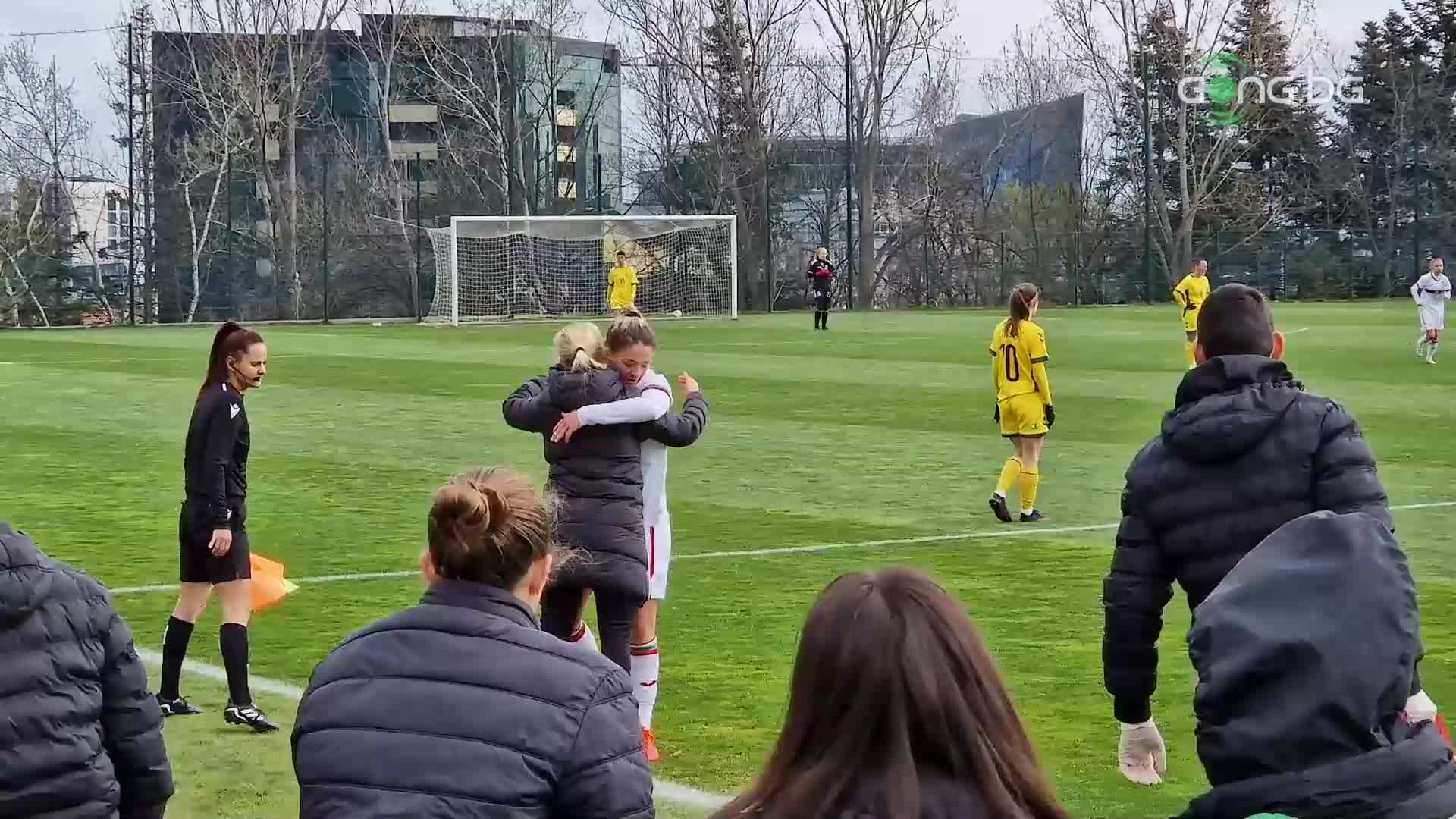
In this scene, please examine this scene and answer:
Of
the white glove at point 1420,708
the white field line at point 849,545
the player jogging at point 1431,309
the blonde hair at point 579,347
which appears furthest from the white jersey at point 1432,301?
the white glove at point 1420,708

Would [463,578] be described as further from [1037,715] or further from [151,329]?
[151,329]

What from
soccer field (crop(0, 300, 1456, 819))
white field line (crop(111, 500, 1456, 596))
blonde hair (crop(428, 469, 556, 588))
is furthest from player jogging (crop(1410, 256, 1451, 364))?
blonde hair (crop(428, 469, 556, 588))

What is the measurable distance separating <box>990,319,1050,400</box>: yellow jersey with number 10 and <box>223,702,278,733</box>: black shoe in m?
6.63

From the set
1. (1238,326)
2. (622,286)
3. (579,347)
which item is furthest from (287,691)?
(622,286)

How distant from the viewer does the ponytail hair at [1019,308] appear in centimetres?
1230

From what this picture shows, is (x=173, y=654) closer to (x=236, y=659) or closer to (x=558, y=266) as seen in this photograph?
(x=236, y=659)

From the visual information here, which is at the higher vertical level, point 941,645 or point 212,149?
point 212,149

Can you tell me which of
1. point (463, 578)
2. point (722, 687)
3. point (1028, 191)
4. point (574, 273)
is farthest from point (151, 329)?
point (463, 578)

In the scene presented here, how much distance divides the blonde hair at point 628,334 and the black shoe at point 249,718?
2.04 meters

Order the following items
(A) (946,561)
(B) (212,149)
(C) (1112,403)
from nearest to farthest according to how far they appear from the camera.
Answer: (A) (946,561) → (C) (1112,403) → (B) (212,149)

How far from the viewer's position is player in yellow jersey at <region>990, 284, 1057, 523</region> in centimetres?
1232

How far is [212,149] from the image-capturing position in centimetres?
5059

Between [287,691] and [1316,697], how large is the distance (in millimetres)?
6046

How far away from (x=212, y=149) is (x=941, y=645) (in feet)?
168
